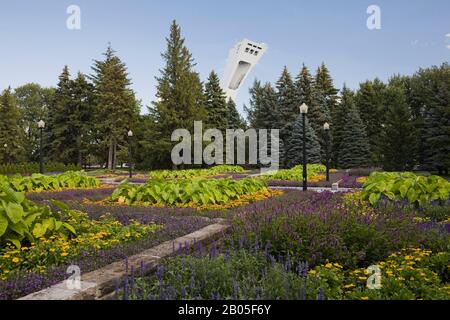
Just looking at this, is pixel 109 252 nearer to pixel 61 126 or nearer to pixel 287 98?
pixel 287 98

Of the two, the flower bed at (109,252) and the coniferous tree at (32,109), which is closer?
the flower bed at (109,252)

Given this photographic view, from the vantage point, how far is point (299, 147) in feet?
130

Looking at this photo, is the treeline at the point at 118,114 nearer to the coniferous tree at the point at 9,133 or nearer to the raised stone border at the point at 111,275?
the coniferous tree at the point at 9,133

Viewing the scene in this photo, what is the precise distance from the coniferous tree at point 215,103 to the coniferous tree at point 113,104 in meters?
9.35

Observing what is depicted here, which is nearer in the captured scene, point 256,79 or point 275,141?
Answer: point 275,141

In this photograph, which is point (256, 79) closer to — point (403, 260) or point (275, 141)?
point (275, 141)

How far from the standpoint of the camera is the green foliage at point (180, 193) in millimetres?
9875

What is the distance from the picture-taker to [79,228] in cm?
611

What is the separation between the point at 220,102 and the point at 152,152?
9885 millimetres

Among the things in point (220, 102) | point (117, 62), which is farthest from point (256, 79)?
point (117, 62)

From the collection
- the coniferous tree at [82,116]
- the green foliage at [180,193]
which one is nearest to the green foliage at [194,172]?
the green foliage at [180,193]
